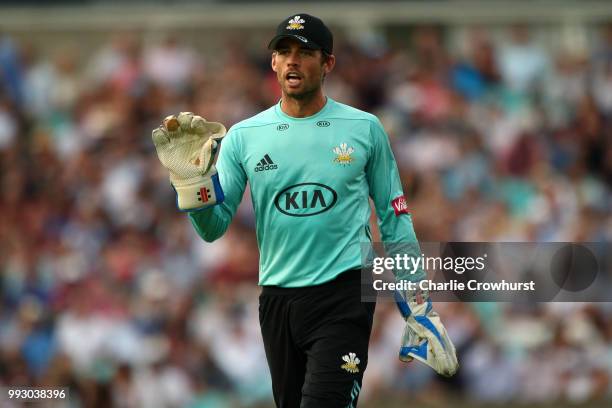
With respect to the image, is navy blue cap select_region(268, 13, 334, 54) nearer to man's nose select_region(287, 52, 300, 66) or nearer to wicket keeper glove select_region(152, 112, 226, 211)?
man's nose select_region(287, 52, 300, 66)

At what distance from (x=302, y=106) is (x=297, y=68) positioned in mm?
229

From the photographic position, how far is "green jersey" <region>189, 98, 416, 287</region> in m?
6.63

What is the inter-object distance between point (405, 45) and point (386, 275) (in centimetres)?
892

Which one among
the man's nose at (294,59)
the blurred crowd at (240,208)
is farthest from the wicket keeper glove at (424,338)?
the blurred crowd at (240,208)

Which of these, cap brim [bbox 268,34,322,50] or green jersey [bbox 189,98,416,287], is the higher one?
cap brim [bbox 268,34,322,50]

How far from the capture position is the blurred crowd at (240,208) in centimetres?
1206

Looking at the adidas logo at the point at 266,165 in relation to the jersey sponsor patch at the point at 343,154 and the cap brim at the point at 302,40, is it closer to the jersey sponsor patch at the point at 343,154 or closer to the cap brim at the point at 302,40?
the jersey sponsor patch at the point at 343,154

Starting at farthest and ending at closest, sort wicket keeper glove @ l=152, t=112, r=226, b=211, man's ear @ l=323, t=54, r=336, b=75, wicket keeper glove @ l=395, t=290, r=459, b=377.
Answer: man's ear @ l=323, t=54, r=336, b=75 → wicket keeper glove @ l=395, t=290, r=459, b=377 → wicket keeper glove @ l=152, t=112, r=226, b=211

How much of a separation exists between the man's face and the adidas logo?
39cm

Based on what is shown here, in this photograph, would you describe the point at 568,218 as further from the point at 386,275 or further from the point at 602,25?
the point at 386,275

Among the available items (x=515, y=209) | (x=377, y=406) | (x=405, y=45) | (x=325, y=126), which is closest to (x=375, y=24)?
(x=405, y=45)

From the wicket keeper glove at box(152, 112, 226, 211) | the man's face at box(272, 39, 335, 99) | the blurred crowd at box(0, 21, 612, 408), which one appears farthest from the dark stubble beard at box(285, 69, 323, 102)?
the blurred crowd at box(0, 21, 612, 408)

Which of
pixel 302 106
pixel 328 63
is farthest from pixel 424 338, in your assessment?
pixel 328 63

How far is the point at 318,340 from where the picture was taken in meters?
6.57
